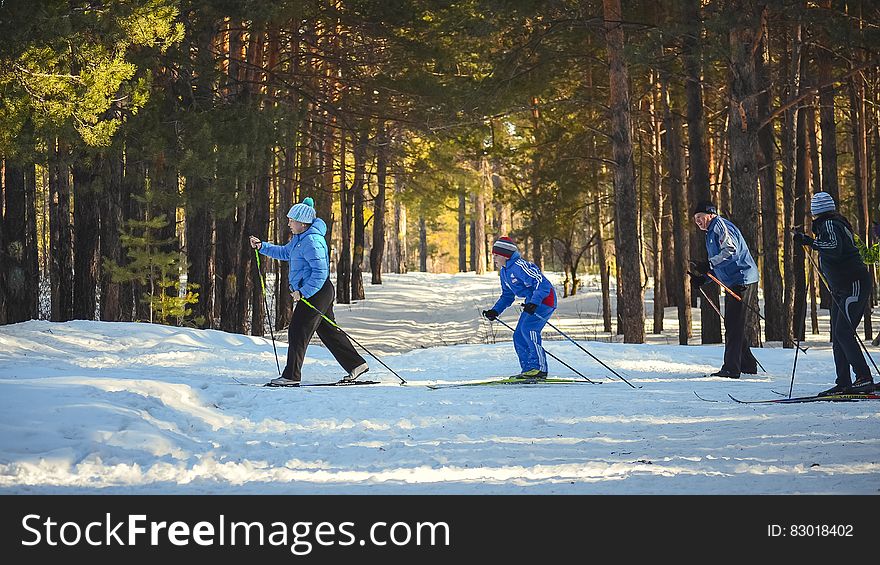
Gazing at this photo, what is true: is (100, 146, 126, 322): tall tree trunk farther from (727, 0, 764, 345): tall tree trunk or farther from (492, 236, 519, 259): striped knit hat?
(727, 0, 764, 345): tall tree trunk

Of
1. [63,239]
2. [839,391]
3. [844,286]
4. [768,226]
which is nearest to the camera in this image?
[839,391]

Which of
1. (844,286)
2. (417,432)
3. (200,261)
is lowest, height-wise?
(417,432)

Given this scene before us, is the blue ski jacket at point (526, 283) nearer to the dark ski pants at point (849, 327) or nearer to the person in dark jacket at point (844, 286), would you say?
the person in dark jacket at point (844, 286)

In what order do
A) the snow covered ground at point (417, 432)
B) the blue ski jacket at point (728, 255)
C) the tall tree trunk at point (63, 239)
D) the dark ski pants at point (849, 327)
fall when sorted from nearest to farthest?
the snow covered ground at point (417, 432) → the dark ski pants at point (849, 327) → the blue ski jacket at point (728, 255) → the tall tree trunk at point (63, 239)

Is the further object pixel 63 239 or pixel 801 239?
pixel 63 239

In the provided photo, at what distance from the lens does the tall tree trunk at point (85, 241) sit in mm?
18203

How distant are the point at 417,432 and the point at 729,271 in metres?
5.86

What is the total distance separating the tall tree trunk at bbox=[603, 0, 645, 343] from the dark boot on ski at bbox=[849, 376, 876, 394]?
980cm

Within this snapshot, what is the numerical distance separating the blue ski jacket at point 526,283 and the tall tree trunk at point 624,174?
815 cm

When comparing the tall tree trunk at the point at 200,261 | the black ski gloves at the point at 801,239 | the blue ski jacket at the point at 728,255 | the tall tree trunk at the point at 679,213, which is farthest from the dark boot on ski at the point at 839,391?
the tall tree trunk at the point at 200,261

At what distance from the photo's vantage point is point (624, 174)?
65.6 ft

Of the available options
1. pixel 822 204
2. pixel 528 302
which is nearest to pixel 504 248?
pixel 528 302

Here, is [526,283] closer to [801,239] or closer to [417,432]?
[801,239]

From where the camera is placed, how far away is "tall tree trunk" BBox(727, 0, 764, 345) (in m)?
17.0
